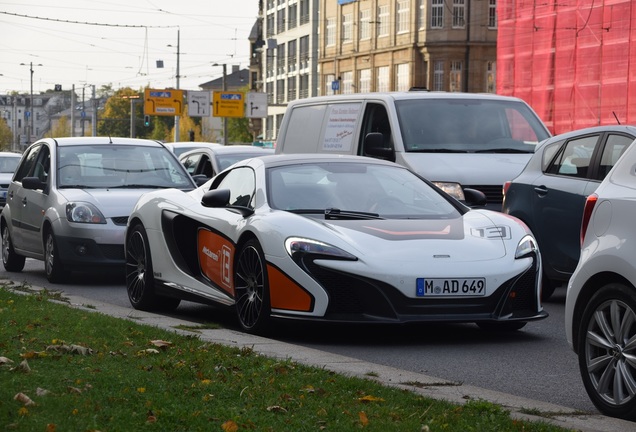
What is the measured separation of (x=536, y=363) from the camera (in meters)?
8.62

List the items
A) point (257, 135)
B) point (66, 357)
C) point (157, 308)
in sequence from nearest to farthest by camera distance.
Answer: point (66, 357) < point (157, 308) < point (257, 135)

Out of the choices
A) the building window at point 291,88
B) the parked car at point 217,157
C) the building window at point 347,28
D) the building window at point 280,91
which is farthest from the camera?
the building window at point 280,91

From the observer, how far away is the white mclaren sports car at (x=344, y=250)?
30.4 ft

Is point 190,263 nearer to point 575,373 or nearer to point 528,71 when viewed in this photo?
point 575,373

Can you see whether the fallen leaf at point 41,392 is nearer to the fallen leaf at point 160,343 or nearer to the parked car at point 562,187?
the fallen leaf at point 160,343

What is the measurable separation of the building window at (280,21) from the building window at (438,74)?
34.0 m

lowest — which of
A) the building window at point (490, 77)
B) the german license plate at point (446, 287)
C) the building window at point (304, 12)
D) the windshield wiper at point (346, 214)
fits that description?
the german license plate at point (446, 287)

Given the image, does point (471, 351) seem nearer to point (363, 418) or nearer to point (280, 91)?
point (363, 418)

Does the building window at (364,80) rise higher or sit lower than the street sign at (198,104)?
higher

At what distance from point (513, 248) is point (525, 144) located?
6.51m

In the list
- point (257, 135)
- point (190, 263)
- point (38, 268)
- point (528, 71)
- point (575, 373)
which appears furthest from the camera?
point (257, 135)


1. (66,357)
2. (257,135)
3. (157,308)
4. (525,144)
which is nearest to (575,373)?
(66,357)

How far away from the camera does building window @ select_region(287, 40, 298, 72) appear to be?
113150 mm

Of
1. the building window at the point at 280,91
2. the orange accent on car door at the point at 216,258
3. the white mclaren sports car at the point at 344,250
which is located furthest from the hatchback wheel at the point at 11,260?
the building window at the point at 280,91
